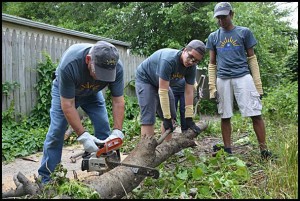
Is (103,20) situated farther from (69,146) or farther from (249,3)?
(69,146)

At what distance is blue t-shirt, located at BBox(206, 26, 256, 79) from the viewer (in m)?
4.07

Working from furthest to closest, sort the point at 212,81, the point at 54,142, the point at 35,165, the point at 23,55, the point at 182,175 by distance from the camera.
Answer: the point at 23,55 → the point at 35,165 → the point at 212,81 → the point at 54,142 → the point at 182,175

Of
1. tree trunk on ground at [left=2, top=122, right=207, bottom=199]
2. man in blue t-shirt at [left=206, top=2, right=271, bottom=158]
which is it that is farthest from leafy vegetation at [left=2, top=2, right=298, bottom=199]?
man in blue t-shirt at [left=206, top=2, right=271, bottom=158]

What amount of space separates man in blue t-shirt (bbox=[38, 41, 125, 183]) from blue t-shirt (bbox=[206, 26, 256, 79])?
1.39m

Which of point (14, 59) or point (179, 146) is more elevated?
point (14, 59)

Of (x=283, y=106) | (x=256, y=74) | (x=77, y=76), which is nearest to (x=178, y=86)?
(x=256, y=74)

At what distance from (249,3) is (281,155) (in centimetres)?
863

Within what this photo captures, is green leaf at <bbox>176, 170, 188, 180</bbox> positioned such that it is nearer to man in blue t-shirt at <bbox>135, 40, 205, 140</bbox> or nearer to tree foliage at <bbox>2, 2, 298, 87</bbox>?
man in blue t-shirt at <bbox>135, 40, 205, 140</bbox>

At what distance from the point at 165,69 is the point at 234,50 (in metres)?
0.92

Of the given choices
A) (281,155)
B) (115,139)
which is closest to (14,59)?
(115,139)

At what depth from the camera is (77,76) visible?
10.4 feet

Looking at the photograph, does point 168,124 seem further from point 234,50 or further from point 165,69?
point 234,50

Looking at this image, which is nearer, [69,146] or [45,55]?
[69,146]

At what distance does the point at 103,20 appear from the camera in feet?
44.1
